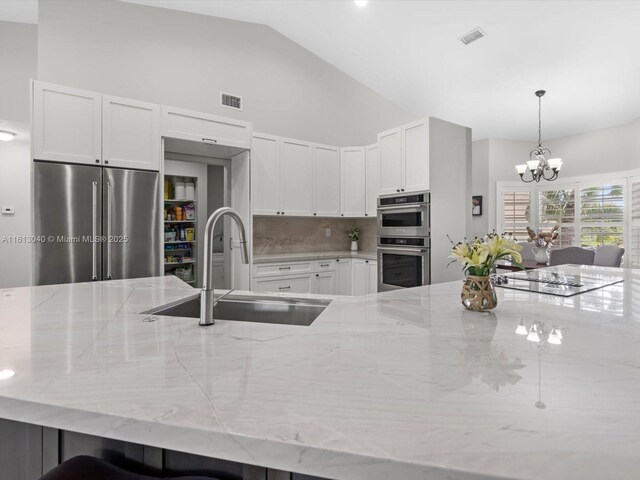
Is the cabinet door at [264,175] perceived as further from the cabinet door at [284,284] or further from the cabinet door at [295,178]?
the cabinet door at [284,284]

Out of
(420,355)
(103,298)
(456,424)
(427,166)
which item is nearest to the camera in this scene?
(456,424)

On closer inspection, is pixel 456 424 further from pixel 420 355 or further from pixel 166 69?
pixel 166 69

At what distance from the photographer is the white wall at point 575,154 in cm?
501

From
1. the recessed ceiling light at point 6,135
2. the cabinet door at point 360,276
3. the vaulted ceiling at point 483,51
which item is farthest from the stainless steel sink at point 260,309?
the recessed ceiling light at point 6,135

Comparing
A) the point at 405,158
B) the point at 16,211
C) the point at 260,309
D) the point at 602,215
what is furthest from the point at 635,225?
the point at 16,211

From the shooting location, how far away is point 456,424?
1.79ft

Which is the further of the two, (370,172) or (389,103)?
(389,103)

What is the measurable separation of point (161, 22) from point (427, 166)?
333 centimetres

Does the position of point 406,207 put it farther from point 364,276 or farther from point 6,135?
point 6,135

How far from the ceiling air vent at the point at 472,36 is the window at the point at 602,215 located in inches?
134

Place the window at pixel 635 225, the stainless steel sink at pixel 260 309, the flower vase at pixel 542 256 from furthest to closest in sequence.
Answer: the window at pixel 635 225, the flower vase at pixel 542 256, the stainless steel sink at pixel 260 309

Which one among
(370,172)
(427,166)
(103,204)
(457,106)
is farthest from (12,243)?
(457,106)

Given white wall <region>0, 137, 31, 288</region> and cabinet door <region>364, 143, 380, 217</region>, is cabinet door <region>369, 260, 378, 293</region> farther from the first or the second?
white wall <region>0, 137, 31, 288</region>

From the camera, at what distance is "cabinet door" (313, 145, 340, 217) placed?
4.56 metres
